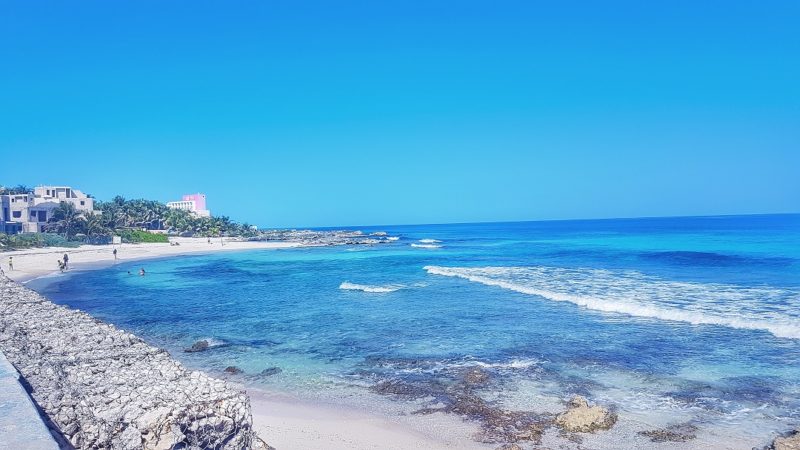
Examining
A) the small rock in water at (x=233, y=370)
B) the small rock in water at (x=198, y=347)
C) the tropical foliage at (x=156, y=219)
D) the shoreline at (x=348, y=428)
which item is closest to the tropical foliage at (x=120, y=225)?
the tropical foliage at (x=156, y=219)

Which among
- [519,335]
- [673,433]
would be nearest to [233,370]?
[519,335]

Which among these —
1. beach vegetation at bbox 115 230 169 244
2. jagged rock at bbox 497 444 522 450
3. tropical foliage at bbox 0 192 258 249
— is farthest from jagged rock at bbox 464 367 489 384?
beach vegetation at bbox 115 230 169 244

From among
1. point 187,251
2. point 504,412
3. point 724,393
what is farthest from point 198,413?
point 187,251

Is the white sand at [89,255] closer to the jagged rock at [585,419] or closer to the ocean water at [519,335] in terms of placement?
the ocean water at [519,335]

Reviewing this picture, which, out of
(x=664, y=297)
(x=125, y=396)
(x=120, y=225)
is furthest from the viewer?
(x=120, y=225)

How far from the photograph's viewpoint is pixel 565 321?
1870 cm

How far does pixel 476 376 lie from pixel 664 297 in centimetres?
1451

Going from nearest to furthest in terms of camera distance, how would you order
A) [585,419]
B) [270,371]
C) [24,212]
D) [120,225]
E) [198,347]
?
[585,419] → [270,371] → [198,347] → [24,212] → [120,225]

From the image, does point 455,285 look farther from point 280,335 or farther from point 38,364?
point 38,364

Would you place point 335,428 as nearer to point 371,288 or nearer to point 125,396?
point 125,396

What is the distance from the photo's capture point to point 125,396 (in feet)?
24.5

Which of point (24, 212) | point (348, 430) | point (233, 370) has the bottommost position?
point (348, 430)

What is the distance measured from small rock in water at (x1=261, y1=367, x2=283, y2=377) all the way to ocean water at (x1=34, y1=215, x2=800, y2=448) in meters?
0.06

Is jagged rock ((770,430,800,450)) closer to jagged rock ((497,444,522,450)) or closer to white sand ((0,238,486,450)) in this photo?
jagged rock ((497,444,522,450))
